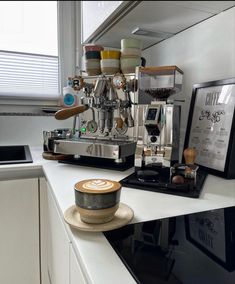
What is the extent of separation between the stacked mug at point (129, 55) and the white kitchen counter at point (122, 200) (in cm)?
42

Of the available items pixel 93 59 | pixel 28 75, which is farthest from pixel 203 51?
pixel 28 75

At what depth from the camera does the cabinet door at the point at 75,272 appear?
0.38 meters

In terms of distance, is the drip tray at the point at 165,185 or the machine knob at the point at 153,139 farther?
the machine knob at the point at 153,139

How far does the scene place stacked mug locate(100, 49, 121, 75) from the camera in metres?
1.02

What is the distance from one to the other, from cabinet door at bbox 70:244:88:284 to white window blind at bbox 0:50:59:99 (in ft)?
3.78

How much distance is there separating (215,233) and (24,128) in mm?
1274

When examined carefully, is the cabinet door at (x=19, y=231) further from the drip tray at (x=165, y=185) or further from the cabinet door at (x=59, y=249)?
the drip tray at (x=165, y=185)

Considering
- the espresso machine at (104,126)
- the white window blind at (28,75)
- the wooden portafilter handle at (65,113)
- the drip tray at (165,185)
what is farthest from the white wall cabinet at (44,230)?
the white window blind at (28,75)

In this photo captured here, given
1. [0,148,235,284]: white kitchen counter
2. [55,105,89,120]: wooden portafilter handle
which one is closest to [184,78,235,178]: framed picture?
[0,148,235,284]: white kitchen counter

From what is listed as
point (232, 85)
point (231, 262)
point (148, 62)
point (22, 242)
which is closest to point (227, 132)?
point (232, 85)

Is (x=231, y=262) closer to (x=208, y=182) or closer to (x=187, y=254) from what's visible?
(x=187, y=254)

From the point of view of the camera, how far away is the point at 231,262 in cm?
35

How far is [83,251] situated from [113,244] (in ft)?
0.16

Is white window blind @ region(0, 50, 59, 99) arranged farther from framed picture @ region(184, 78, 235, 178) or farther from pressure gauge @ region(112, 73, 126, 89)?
framed picture @ region(184, 78, 235, 178)
